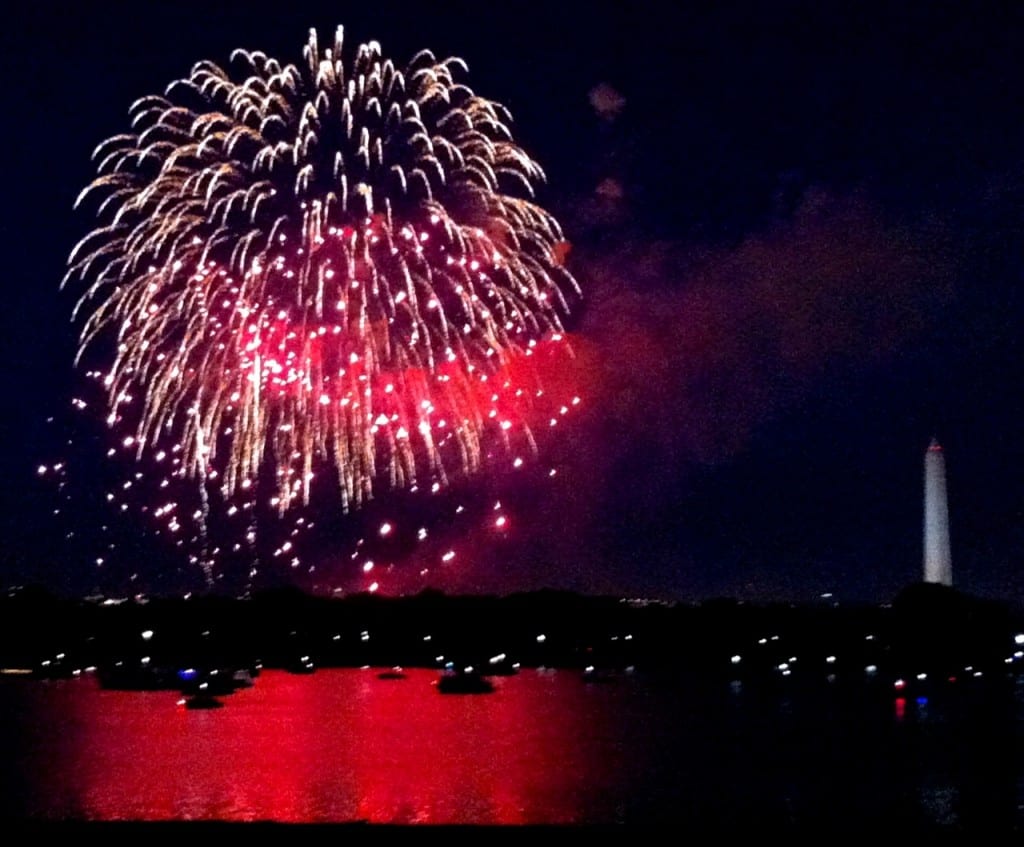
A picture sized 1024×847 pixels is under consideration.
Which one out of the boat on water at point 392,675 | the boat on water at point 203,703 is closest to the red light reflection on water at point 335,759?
the boat on water at point 203,703

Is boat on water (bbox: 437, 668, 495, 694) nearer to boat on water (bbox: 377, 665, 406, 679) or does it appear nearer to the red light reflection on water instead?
the red light reflection on water

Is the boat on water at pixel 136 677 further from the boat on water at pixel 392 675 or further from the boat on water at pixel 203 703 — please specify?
the boat on water at pixel 203 703

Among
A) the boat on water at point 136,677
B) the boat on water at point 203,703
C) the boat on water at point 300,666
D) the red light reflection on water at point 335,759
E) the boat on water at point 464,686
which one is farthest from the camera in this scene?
the boat on water at point 300,666

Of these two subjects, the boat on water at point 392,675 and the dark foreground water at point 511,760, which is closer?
the dark foreground water at point 511,760

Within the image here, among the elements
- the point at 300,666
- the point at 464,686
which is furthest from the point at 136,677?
the point at 300,666

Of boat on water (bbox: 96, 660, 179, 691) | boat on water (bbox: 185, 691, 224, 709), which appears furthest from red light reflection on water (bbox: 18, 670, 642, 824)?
boat on water (bbox: 96, 660, 179, 691)

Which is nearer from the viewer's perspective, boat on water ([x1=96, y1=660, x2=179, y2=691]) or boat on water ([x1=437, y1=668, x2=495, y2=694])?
boat on water ([x1=437, y1=668, x2=495, y2=694])

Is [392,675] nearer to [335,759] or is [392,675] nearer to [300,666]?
[300,666]

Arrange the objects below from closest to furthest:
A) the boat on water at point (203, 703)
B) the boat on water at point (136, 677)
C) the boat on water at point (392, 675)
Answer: the boat on water at point (203, 703)
the boat on water at point (136, 677)
the boat on water at point (392, 675)
